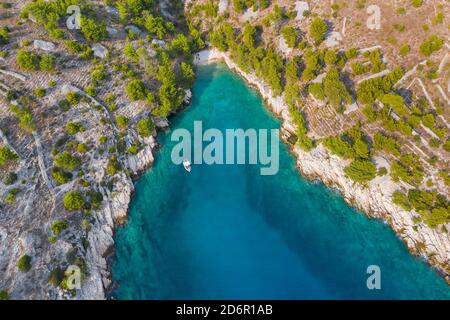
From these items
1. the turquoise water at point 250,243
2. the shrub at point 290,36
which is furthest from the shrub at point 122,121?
the shrub at point 290,36

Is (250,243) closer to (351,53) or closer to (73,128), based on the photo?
(73,128)

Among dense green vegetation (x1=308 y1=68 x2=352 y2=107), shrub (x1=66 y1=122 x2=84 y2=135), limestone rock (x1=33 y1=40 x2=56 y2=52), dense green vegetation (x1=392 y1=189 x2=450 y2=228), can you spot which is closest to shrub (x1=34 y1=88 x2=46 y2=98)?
shrub (x1=66 y1=122 x2=84 y2=135)

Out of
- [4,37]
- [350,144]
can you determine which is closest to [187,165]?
[350,144]

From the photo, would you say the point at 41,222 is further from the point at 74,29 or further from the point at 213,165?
the point at 74,29

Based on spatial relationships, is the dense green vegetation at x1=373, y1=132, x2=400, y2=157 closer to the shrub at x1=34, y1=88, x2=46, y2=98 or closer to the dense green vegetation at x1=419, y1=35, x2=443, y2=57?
the dense green vegetation at x1=419, y1=35, x2=443, y2=57

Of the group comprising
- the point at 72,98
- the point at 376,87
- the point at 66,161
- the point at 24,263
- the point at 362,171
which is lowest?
the point at 24,263

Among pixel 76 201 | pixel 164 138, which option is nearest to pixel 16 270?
pixel 76 201
